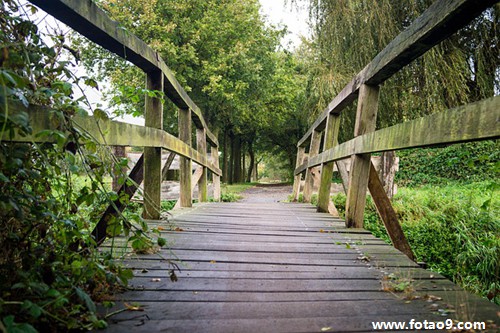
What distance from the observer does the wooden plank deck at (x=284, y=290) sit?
1.39 m

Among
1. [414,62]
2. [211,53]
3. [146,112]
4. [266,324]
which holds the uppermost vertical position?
[211,53]

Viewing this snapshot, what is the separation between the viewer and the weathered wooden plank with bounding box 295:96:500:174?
4.68ft

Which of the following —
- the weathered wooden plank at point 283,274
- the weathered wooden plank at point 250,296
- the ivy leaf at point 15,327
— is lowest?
the weathered wooden plank at point 250,296

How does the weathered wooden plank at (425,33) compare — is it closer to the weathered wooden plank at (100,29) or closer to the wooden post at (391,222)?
the wooden post at (391,222)

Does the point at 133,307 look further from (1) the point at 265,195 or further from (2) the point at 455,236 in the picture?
(1) the point at 265,195

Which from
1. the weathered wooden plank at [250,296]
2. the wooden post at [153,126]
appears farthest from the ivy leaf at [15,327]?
the wooden post at [153,126]

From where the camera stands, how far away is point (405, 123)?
7.23 ft

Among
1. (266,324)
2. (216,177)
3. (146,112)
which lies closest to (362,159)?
(146,112)

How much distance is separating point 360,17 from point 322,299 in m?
5.07

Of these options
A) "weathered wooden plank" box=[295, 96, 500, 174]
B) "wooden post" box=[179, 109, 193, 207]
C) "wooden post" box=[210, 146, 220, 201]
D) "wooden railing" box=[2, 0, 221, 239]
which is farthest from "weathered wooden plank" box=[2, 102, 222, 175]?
"wooden post" box=[210, 146, 220, 201]

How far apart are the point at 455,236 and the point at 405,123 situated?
4261 millimetres

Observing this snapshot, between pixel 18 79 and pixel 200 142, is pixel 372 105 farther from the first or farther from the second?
pixel 200 142

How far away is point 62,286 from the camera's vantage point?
1.34 metres

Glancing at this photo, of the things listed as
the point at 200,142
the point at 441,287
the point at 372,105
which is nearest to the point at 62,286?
the point at 441,287
